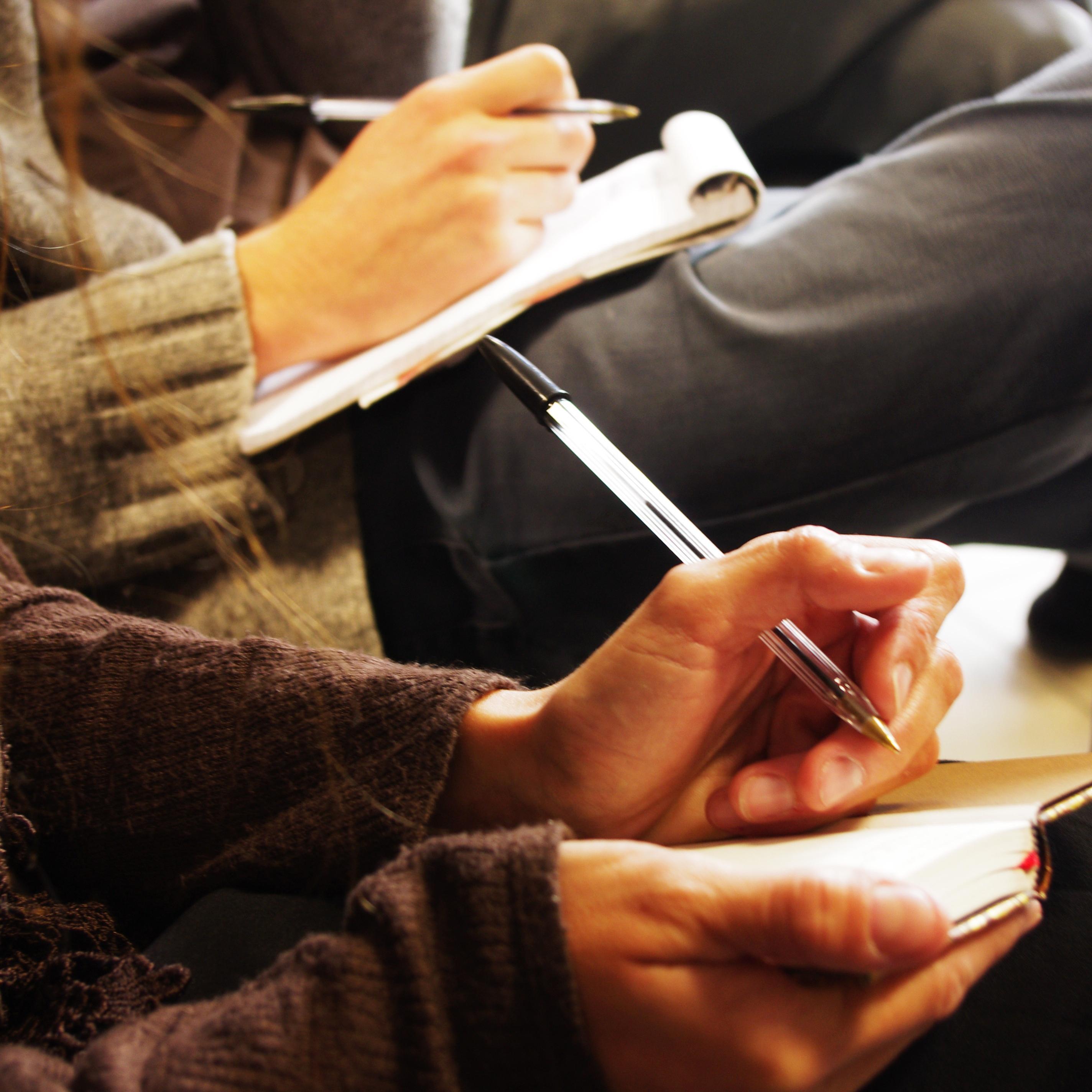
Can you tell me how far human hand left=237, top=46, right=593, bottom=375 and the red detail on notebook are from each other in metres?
0.40

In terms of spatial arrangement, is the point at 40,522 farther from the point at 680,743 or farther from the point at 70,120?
the point at 680,743

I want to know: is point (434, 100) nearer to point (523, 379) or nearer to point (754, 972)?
point (523, 379)

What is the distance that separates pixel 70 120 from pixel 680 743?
1.15ft

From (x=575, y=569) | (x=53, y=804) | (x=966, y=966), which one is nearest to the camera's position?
(x=966, y=966)

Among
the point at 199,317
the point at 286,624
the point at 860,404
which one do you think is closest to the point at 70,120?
the point at 199,317

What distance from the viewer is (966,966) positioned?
0.24 m

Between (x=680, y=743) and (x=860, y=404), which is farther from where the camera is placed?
(x=860, y=404)

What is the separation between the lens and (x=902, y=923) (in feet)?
0.71

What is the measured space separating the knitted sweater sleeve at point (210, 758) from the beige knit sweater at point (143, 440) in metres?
0.10

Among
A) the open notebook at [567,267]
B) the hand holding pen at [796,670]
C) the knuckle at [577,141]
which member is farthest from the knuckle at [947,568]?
the knuckle at [577,141]

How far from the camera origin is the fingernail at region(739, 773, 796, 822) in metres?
0.32

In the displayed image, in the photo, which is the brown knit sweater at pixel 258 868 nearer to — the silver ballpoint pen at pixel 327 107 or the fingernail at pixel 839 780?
the fingernail at pixel 839 780

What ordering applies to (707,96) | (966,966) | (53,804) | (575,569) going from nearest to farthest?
(966,966), (53,804), (575,569), (707,96)

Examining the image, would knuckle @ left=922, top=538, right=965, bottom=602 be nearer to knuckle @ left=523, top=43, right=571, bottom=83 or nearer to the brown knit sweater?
the brown knit sweater
